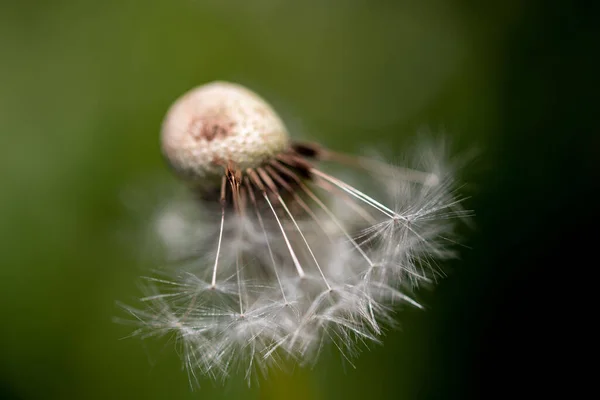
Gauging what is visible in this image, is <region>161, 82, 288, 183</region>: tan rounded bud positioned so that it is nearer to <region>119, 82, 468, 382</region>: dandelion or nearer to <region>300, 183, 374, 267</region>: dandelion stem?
<region>119, 82, 468, 382</region>: dandelion

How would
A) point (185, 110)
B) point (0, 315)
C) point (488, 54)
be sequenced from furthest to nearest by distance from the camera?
point (488, 54)
point (0, 315)
point (185, 110)

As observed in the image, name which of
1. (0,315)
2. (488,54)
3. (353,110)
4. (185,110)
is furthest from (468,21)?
(0,315)

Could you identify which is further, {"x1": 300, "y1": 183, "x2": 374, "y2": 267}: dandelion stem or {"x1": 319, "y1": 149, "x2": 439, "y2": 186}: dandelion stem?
{"x1": 319, "y1": 149, "x2": 439, "y2": 186}: dandelion stem

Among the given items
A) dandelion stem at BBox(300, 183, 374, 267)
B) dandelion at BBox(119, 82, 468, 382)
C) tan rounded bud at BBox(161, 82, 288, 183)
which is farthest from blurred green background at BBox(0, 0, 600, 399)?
tan rounded bud at BBox(161, 82, 288, 183)

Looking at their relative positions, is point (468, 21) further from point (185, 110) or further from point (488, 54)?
point (185, 110)

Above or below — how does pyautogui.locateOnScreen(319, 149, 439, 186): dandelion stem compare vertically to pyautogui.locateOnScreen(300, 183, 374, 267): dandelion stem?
above

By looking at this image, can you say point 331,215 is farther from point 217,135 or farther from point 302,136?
point 302,136
